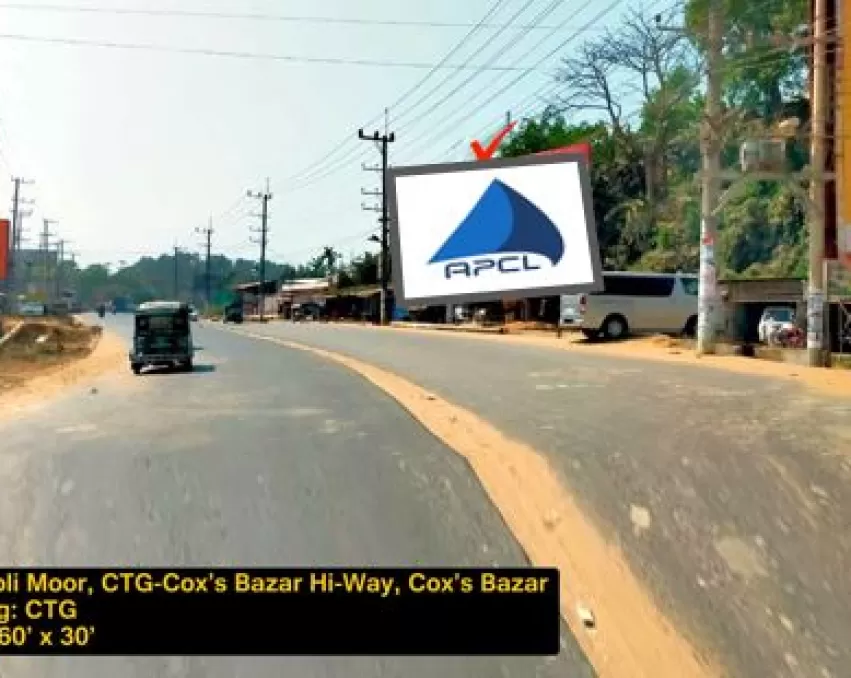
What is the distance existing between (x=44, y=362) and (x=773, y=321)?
27.5 meters

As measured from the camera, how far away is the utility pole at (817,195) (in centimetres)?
2083

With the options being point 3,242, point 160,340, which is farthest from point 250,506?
point 3,242

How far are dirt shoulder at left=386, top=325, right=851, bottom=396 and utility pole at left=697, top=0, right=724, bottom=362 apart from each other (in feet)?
3.32

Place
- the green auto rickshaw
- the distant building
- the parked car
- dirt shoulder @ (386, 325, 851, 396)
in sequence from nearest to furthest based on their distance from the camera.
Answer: dirt shoulder @ (386, 325, 851, 396)
the green auto rickshaw
the parked car
the distant building

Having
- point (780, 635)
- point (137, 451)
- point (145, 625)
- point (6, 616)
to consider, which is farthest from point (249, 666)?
point (137, 451)

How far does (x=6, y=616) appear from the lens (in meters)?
4.40

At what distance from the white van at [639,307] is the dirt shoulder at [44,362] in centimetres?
1572

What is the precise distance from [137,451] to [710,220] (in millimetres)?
19497

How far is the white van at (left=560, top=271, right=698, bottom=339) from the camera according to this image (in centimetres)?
3002

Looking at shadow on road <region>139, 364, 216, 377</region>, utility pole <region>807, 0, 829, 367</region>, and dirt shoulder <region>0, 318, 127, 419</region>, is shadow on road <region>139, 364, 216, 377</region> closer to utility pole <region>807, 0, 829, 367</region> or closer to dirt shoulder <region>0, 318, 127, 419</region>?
dirt shoulder <region>0, 318, 127, 419</region>

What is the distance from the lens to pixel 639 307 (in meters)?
30.3
